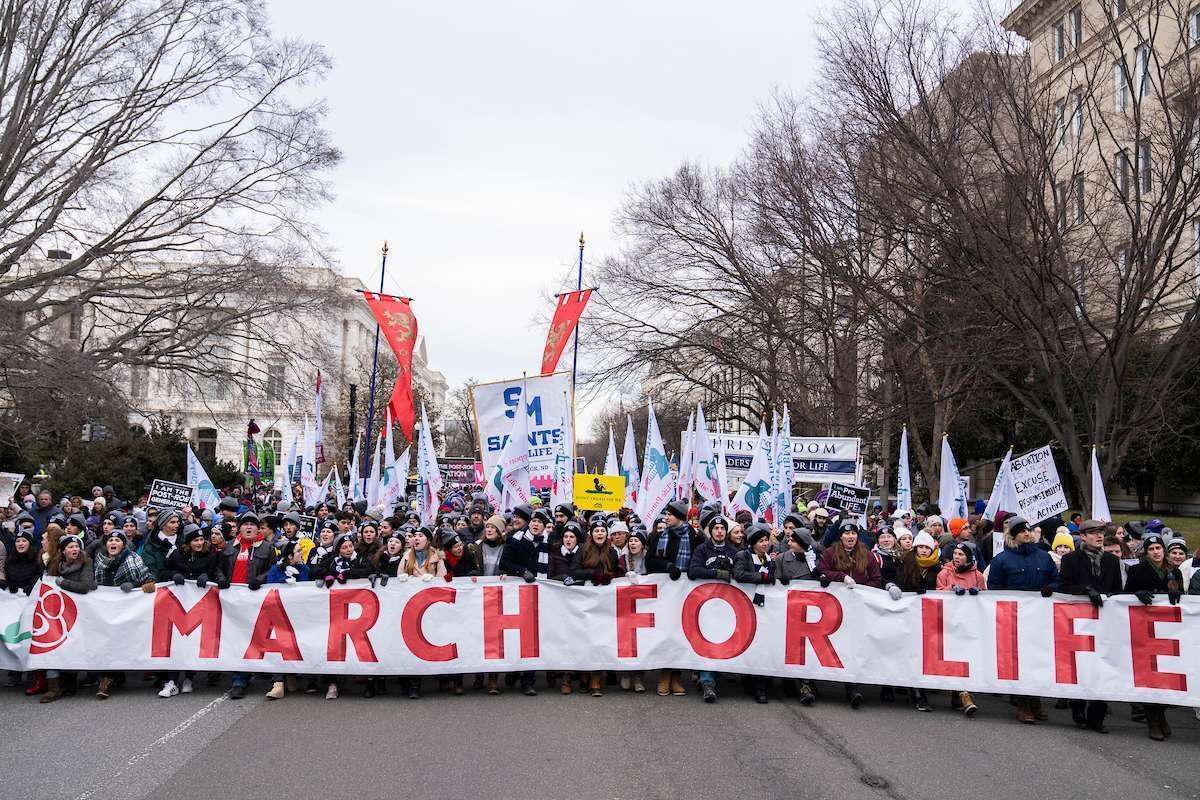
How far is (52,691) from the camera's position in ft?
28.8

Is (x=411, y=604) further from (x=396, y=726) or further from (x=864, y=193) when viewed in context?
(x=864, y=193)

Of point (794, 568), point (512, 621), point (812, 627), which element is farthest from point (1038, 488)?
point (512, 621)

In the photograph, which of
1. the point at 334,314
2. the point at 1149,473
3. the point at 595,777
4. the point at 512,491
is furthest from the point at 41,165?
the point at 1149,473

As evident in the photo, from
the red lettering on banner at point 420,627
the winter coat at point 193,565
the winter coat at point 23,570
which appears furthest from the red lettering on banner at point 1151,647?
the winter coat at point 23,570

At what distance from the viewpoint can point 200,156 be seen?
75.0ft

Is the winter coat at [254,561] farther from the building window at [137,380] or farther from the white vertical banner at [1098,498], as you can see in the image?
the building window at [137,380]

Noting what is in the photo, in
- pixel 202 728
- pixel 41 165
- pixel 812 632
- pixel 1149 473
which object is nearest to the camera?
pixel 202 728

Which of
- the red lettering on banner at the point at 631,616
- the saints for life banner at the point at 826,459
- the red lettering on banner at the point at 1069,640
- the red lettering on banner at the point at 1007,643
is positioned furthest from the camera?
the saints for life banner at the point at 826,459

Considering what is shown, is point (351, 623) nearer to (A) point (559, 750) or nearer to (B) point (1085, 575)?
(A) point (559, 750)

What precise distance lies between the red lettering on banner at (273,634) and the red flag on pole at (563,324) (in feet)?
29.1

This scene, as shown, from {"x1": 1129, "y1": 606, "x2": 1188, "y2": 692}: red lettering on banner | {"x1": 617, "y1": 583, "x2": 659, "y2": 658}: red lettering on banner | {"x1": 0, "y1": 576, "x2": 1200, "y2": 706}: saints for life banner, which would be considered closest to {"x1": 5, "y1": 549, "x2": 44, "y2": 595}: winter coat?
{"x1": 0, "y1": 576, "x2": 1200, "y2": 706}: saints for life banner

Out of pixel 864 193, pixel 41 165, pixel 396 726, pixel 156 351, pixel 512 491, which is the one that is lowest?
pixel 396 726

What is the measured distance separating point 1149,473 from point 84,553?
109 ft

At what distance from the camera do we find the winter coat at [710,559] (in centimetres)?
915
